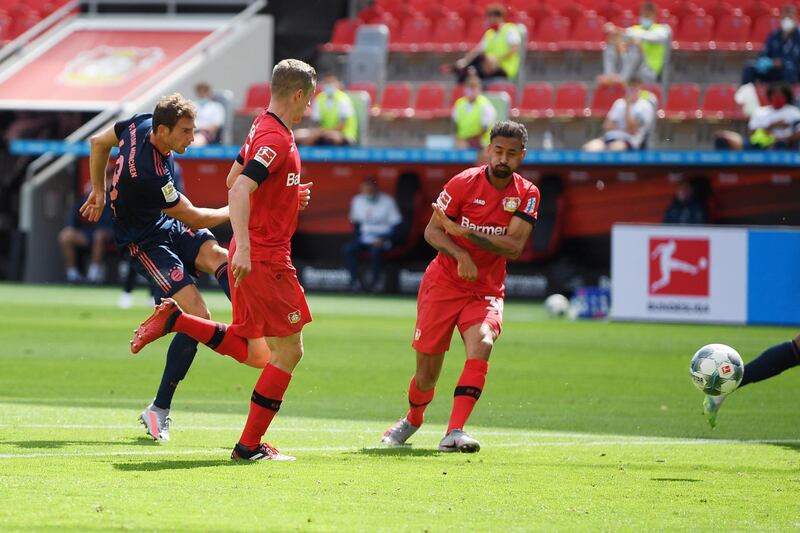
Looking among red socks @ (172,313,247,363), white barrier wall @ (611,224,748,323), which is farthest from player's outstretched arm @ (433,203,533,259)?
white barrier wall @ (611,224,748,323)

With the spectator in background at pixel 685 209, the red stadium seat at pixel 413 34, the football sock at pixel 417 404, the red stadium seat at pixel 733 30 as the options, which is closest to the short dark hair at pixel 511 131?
the football sock at pixel 417 404

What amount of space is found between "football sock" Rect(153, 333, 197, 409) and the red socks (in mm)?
789

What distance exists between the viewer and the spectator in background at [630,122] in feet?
71.4

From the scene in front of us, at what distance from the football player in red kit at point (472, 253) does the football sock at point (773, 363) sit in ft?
A: 6.44

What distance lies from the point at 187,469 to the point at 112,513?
132cm

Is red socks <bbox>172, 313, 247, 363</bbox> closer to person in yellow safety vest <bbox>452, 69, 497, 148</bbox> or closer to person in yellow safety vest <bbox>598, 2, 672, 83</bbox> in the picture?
person in yellow safety vest <bbox>452, 69, 497, 148</bbox>

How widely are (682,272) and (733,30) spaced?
25.1ft

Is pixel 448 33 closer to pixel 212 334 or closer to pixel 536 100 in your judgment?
pixel 536 100

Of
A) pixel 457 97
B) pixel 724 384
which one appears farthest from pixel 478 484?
pixel 457 97

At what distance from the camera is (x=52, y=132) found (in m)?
27.5

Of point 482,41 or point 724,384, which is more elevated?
point 482,41

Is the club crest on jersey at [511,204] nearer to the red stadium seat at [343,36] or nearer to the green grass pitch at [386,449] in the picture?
the green grass pitch at [386,449]

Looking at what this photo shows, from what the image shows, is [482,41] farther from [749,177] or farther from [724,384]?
[724,384]

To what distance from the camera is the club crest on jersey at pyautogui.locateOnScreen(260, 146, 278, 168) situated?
723 centimetres
